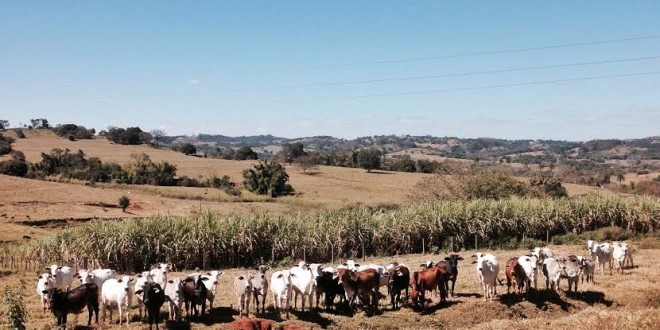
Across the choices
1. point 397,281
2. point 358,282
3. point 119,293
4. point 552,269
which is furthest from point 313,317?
point 552,269

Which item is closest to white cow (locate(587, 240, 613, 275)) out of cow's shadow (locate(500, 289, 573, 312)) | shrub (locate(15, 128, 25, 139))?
cow's shadow (locate(500, 289, 573, 312))

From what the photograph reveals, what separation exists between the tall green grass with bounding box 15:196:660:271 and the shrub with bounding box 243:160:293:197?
3613 cm

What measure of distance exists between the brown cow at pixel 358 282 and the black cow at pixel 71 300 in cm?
693

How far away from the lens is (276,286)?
52.5 feet

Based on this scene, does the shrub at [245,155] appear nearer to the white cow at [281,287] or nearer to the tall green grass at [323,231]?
the tall green grass at [323,231]

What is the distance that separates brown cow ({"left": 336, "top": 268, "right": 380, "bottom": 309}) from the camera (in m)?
16.4

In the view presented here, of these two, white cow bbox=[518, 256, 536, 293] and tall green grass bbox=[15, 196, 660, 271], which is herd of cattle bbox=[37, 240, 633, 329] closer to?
white cow bbox=[518, 256, 536, 293]

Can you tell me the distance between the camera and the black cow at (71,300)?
1429cm

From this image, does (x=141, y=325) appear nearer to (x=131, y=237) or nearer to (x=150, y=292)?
(x=150, y=292)

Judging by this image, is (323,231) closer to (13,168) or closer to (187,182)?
(187,182)

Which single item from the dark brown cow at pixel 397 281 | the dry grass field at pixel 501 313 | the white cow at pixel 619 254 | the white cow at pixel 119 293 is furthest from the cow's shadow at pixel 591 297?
the white cow at pixel 119 293

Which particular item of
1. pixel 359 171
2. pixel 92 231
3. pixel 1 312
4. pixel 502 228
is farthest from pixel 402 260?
pixel 359 171

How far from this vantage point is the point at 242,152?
116000 mm

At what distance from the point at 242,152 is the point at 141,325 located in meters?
Result: 102
